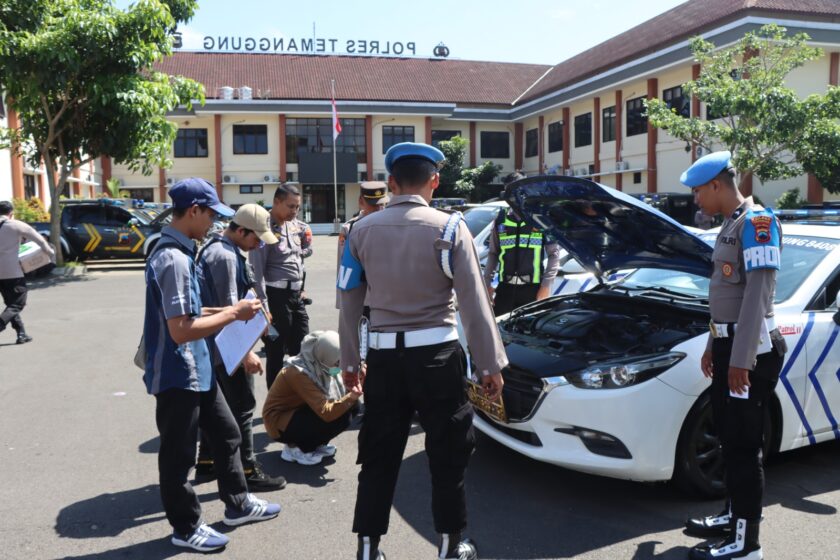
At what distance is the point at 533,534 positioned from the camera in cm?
360

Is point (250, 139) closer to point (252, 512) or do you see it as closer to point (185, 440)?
point (252, 512)

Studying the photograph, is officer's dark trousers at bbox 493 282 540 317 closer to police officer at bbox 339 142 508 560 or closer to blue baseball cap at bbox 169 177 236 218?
police officer at bbox 339 142 508 560

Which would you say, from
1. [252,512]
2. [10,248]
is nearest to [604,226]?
[252,512]

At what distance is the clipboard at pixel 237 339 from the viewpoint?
150 inches

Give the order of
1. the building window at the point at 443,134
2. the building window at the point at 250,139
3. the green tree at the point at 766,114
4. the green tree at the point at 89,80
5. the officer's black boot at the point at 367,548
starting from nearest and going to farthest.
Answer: the officer's black boot at the point at 367,548, the green tree at the point at 89,80, the green tree at the point at 766,114, the building window at the point at 250,139, the building window at the point at 443,134

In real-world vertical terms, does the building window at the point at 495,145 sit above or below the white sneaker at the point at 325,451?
above

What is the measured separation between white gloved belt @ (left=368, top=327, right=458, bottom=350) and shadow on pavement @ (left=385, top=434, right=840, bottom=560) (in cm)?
117

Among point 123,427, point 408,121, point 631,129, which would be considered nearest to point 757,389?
point 123,427

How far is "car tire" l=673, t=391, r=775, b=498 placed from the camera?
3.78 metres

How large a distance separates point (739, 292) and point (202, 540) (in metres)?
2.88

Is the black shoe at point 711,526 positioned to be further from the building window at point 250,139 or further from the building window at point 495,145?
the building window at point 495,145

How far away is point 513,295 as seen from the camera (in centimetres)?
629

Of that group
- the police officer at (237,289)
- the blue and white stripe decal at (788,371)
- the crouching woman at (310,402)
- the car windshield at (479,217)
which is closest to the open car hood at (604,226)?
the blue and white stripe decal at (788,371)

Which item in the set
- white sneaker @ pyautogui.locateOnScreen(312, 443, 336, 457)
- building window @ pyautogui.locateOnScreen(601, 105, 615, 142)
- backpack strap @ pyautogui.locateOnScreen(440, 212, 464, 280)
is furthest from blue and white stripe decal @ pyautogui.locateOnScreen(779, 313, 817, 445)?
building window @ pyautogui.locateOnScreen(601, 105, 615, 142)
